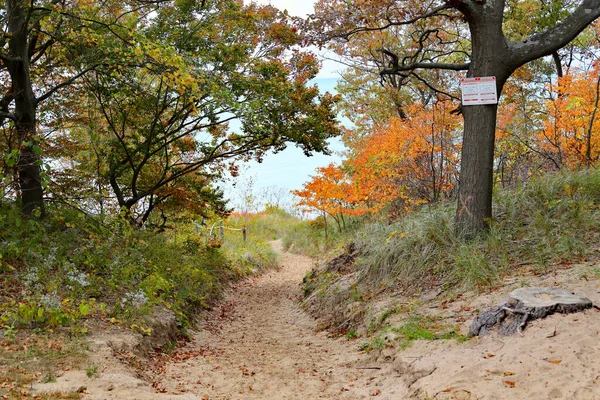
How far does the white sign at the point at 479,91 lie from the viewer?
21.6 ft

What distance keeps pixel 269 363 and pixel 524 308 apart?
3223 mm

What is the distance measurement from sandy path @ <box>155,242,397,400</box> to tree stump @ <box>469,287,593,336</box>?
126 centimetres

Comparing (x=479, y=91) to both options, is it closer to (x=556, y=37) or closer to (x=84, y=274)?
(x=556, y=37)

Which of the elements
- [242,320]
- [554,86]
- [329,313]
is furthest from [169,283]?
[554,86]

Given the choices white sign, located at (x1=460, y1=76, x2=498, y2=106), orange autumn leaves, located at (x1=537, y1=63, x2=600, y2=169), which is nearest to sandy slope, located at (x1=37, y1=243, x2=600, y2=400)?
white sign, located at (x1=460, y1=76, x2=498, y2=106)

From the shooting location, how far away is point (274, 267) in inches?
674

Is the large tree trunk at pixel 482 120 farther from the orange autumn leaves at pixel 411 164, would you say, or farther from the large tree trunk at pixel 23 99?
the large tree trunk at pixel 23 99

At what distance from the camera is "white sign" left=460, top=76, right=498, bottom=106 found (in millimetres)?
6582

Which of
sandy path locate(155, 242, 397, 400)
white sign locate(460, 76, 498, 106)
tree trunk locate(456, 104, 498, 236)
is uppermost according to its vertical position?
white sign locate(460, 76, 498, 106)

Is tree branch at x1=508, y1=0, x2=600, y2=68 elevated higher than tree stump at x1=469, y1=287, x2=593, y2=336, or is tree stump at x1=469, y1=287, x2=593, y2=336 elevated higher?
tree branch at x1=508, y1=0, x2=600, y2=68

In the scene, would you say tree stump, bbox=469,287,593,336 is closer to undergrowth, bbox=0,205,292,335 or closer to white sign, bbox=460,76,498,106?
white sign, bbox=460,76,498,106

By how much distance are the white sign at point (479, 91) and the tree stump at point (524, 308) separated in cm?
304

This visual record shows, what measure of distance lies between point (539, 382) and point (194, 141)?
33.6ft

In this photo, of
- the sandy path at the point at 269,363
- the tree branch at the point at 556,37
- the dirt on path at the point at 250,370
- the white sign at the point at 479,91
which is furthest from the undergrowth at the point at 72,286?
the tree branch at the point at 556,37
